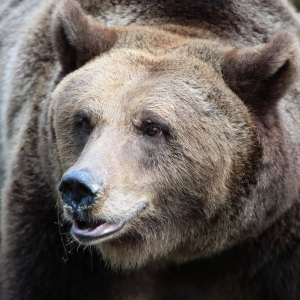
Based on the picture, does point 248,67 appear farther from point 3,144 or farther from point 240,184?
point 3,144

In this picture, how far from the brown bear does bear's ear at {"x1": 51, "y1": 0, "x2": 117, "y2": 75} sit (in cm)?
1

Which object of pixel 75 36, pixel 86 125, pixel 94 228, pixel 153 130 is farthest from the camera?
pixel 75 36

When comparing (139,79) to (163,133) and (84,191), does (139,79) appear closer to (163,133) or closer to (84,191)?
(163,133)

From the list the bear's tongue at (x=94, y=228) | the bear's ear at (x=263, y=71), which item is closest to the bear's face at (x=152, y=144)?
the bear's tongue at (x=94, y=228)

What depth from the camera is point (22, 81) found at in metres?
6.65

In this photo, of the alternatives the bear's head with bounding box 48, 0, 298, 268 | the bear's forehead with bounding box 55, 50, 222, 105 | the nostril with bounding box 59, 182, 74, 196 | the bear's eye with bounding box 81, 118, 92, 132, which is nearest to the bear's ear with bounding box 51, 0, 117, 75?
the bear's head with bounding box 48, 0, 298, 268

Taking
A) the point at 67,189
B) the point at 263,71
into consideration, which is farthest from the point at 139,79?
the point at 67,189

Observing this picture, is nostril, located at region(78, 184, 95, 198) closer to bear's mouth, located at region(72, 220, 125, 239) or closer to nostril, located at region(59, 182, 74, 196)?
nostril, located at region(59, 182, 74, 196)

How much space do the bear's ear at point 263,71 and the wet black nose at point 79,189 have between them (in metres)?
1.69

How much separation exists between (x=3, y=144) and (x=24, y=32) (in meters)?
1.44

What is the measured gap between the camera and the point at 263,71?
5.05m

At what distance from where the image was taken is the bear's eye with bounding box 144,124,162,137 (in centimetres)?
481

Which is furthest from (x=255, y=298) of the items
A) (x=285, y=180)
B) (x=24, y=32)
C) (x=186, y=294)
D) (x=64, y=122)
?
(x=24, y=32)

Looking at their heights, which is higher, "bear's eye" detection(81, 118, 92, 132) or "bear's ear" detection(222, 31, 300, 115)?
"bear's ear" detection(222, 31, 300, 115)
